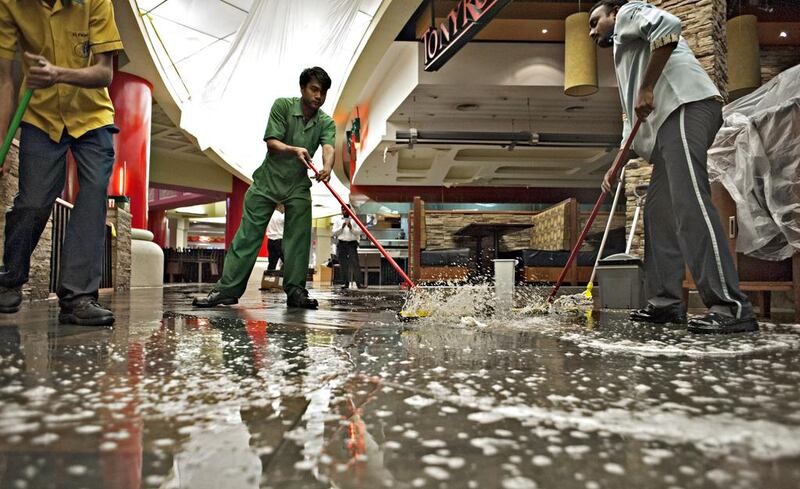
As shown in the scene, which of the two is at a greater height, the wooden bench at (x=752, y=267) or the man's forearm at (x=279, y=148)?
the man's forearm at (x=279, y=148)

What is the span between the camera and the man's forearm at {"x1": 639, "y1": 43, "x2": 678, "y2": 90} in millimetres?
1938

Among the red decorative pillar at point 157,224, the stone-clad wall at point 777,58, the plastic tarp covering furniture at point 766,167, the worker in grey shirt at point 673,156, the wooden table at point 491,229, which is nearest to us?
the worker in grey shirt at point 673,156

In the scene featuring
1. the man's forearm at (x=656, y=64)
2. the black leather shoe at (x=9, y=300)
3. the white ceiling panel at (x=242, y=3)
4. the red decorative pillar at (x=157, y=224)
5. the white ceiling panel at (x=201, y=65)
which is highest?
the white ceiling panel at (x=242, y=3)

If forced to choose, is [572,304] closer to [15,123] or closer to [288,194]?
[288,194]

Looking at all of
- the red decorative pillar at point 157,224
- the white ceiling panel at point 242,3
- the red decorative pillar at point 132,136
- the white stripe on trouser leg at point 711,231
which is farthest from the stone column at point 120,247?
the red decorative pillar at point 157,224

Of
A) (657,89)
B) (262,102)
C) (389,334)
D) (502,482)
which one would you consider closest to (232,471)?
(502,482)

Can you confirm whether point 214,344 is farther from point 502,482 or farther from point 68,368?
point 502,482

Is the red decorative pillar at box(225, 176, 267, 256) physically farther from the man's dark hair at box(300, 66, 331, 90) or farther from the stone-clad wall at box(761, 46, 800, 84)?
the man's dark hair at box(300, 66, 331, 90)

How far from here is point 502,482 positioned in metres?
0.46

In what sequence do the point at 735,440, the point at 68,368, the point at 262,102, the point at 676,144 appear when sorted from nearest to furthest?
the point at 735,440
the point at 68,368
the point at 676,144
the point at 262,102

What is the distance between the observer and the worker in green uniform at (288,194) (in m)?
2.93

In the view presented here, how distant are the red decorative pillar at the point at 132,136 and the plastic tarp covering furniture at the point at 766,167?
7.51 m

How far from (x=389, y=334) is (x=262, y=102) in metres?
6.23

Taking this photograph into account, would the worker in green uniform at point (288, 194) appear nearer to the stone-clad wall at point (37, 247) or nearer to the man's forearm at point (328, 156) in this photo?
the man's forearm at point (328, 156)
